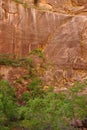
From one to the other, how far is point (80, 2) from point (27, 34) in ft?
18.4

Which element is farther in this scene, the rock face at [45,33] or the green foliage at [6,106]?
the rock face at [45,33]

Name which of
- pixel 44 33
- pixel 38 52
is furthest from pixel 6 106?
pixel 44 33

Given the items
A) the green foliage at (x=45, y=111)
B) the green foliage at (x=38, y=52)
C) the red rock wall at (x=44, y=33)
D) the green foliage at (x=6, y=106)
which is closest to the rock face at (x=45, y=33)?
the red rock wall at (x=44, y=33)

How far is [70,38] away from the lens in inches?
1120

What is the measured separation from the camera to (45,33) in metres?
28.5

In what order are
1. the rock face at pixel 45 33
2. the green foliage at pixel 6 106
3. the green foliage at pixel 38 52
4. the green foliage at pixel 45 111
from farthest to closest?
the green foliage at pixel 38 52, the rock face at pixel 45 33, the green foliage at pixel 6 106, the green foliage at pixel 45 111

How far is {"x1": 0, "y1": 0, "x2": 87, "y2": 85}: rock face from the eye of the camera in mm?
27625

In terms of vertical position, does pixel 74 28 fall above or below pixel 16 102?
above

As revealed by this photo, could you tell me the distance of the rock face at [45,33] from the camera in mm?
27625

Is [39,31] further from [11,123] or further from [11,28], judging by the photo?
[11,123]

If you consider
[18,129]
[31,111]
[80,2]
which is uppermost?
[80,2]

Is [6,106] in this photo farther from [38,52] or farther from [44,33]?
[44,33]

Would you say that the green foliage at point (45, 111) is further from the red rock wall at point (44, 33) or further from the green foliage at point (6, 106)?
the red rock wall at point (44, 33)

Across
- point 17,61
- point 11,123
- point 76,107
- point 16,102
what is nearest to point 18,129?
point 11,123
